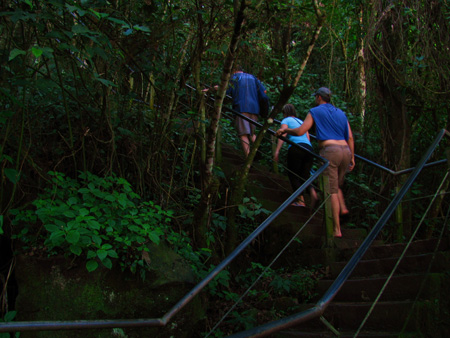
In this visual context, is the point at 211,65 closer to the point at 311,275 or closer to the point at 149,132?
the point at 149,132

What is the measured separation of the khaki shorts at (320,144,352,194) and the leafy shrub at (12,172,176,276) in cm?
205

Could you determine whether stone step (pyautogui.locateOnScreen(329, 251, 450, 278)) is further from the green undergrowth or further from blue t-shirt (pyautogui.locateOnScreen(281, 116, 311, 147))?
blue t-shirt (pyautogui.locateOnScreen(281, 116, 311, 147))

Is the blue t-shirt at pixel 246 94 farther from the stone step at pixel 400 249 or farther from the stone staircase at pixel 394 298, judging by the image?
the stone staircase at pixel 394 298

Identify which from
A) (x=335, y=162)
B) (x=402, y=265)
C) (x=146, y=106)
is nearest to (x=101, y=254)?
(x=146, y=106)

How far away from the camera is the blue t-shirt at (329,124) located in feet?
15.4

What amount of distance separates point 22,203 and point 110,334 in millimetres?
1318

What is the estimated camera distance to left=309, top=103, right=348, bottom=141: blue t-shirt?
15.4ft

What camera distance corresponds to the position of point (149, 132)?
14.5ft

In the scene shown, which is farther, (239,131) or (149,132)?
(239,131)

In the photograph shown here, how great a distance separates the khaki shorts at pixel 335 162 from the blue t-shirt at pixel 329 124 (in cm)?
12

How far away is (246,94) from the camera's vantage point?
18.8 feet

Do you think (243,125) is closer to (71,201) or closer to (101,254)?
(71,201)

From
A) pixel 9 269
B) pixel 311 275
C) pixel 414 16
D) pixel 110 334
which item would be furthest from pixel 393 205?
pixel 414 16

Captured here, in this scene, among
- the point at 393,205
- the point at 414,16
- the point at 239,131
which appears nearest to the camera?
the point at 393,205
